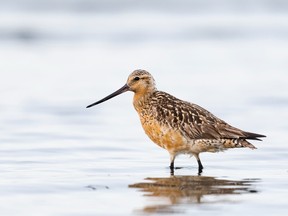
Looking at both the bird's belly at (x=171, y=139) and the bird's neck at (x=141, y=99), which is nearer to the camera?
the bird's belly at (x=171, y=139)

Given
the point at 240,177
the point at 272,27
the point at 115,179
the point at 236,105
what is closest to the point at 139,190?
the point at 115,179

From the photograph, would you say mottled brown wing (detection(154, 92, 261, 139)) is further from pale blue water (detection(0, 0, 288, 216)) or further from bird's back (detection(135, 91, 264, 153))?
pale blue water (detection(0, 0, 288, 216))

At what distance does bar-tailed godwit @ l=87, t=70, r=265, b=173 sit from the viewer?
10.5 metres

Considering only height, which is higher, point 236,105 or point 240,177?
point 236,105

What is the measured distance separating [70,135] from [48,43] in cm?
1012

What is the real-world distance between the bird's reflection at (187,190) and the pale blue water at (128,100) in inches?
0.7

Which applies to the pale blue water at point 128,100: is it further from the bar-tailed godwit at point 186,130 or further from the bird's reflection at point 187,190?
the bar-tailed godwit at point 186,130

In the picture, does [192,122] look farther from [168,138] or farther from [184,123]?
[168,138]

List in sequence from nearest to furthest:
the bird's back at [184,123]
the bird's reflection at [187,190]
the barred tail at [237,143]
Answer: the bird's reflection at [187,190] < the barred tail at [237,143] < the bird's back at [184,123]

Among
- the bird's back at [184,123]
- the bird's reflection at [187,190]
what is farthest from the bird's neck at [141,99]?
the bird's reflection at [187,190]

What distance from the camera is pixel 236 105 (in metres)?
14.8

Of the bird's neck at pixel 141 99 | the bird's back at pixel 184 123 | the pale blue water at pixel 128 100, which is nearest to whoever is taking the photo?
the pale blue water at pixel 128 100

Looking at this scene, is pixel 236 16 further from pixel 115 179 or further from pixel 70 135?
pixel 115 179

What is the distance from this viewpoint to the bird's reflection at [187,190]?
8.58 meters
